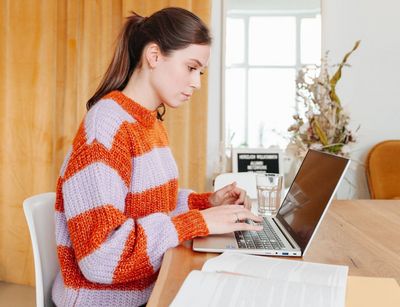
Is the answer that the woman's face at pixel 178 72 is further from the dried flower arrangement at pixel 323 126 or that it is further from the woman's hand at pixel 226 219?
the dried flower arrangement at pixel 323 126

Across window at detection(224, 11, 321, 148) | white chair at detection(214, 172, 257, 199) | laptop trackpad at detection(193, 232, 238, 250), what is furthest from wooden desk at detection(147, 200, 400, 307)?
window at detection(224, 11, 321, 148)

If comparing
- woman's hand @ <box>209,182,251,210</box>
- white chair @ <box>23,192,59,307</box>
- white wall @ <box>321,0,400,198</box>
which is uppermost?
white wall @ <box>321,0,400,198</box>

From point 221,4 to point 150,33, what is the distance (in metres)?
1.81

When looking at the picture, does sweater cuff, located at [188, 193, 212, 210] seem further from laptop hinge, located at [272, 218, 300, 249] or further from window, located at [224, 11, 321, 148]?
window, located at [224, 11, 321, 148]

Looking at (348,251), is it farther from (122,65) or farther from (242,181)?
(242,181)

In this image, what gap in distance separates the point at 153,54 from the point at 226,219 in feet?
1.54

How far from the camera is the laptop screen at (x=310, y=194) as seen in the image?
979 millimetres

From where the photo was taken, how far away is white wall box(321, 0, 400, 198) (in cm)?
287

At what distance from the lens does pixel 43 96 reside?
2.91 metres

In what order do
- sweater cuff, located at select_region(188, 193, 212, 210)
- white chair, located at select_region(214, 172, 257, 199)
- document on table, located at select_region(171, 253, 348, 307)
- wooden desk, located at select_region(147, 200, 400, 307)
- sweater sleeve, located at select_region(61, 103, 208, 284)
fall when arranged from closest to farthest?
document on table, located at select_region(171, 253, 348, 307)
wooden desk, located at select_region(147, 200, 400, 307)
sweater sleeve, located at select_region(61, 103, 208, 284)
sweater cuff, located at select_region(188, 193, 212, 210)
white chair, located at select_region(214, 172, 257, 199)

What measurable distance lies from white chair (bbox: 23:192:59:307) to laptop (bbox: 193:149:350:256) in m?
0.40

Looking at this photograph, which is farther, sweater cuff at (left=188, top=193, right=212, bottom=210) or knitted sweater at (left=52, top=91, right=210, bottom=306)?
sweater cuff at (left=188, top=193, right=212, bottom=210)

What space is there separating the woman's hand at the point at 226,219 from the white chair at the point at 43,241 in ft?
1.37

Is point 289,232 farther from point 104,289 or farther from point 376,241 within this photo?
point 104,289
